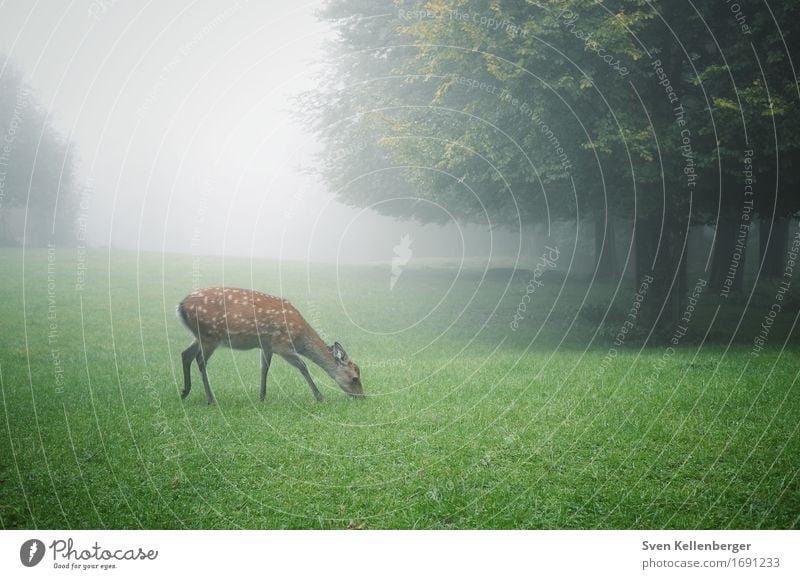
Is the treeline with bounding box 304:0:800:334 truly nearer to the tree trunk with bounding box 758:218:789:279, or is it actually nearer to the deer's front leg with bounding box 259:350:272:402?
the deer's front leg with bounding box 259:350:272:402

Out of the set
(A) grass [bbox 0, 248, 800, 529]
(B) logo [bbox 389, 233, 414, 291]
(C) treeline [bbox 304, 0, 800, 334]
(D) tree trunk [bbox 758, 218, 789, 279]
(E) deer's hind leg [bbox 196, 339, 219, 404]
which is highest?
(C) treeline [bbox 304, 0, 800, 334]

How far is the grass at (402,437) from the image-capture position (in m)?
7.17

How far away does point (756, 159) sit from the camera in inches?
643

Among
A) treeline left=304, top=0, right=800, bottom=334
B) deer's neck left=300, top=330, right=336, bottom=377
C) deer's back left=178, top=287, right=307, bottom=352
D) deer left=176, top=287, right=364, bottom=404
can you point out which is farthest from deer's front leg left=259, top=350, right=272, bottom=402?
treeline left=304, top=0, right=800, bottom=334

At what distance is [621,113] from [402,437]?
1089 cm

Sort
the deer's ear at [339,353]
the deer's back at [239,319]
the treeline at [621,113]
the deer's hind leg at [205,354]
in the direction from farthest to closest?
1. the treeline at [621,113]
2. the deer's ear at [339,353]
3. the deer's back at [239,319]
4. the deer's hind leg at [205,354]

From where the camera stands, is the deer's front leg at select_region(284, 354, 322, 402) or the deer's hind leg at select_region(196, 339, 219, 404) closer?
the deer's hind leg at select_region(196, 339, 219, 404)

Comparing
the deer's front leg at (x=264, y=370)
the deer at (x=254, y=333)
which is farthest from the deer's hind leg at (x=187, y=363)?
the deer's front leg at (x=264, y=370)

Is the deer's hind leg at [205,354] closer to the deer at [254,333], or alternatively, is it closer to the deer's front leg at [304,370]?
the deer at [254,333]

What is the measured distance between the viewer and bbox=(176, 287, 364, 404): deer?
11.3m
